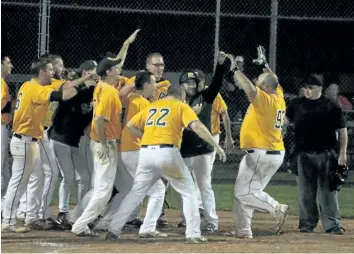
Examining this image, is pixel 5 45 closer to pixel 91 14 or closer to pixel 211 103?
pixel 91 14

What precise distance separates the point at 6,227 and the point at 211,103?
108 inches

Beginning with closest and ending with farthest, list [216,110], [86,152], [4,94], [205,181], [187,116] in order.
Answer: [187,116], [205,181], [4,94], [86,152], [216,110]

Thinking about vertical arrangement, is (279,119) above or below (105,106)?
below

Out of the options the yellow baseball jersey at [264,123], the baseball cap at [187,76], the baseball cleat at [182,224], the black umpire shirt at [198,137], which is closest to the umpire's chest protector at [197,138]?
the black umpire shirt at [198,137]

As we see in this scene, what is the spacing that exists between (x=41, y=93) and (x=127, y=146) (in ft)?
3.71

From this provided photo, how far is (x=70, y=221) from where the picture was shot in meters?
12.1

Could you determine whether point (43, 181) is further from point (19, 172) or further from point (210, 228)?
point (210, 228)

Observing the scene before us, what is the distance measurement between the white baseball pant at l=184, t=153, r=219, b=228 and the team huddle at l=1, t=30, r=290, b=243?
0.01 m

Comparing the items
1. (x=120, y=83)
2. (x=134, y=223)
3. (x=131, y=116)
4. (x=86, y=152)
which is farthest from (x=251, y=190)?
(x=86, y=152)

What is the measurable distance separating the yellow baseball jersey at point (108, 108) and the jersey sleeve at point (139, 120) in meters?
0.27

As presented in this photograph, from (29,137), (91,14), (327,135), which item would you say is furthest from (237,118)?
(29,137)

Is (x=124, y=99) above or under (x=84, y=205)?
above

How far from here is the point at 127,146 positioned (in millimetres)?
11562

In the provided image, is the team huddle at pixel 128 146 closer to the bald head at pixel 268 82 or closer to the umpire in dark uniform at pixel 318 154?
the bald head at pixel 268 82
